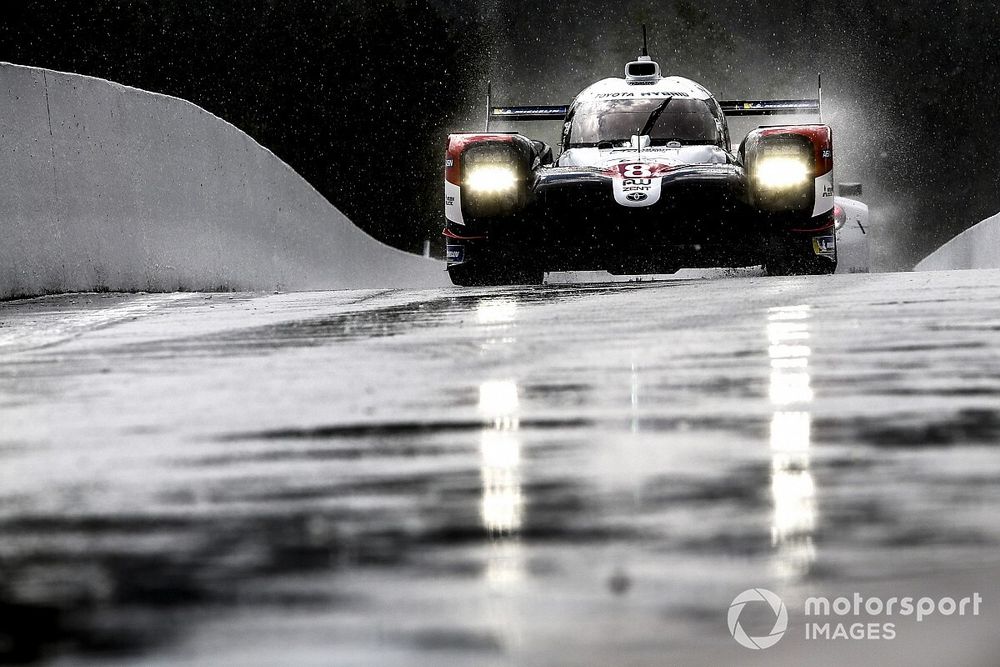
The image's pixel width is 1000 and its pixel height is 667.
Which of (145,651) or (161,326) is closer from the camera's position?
(145,651)

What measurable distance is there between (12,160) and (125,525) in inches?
289

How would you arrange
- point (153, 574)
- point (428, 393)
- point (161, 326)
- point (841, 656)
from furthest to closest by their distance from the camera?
1. point (161, 326)
2. point (428, 393)
3. point (153, 574)
4. point (841, 656)

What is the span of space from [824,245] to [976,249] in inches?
281

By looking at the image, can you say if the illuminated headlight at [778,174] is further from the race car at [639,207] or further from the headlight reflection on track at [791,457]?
the headlight reflection on track at [791,457]

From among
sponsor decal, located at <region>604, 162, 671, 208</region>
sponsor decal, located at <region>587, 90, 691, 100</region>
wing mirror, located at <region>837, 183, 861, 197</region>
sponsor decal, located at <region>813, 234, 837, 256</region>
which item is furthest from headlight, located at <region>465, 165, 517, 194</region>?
wing mirror, located at <region>837, 183, 861, 197</region>

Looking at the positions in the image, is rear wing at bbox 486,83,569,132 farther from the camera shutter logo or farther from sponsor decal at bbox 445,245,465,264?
the camera shutter logo

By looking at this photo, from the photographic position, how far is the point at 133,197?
36.7 ft

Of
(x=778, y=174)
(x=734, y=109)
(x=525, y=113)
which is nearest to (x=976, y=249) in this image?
(x=734, y=109)

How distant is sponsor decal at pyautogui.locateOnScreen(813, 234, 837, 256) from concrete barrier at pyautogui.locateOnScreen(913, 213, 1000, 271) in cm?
458

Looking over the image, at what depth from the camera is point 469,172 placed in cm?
1151

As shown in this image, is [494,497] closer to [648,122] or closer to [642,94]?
[648,122]

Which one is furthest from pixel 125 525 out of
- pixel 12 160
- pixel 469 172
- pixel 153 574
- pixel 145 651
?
pixel 469 172

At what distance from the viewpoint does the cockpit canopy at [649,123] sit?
12.4 meters

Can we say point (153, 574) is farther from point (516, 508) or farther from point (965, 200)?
point (965, 200)
